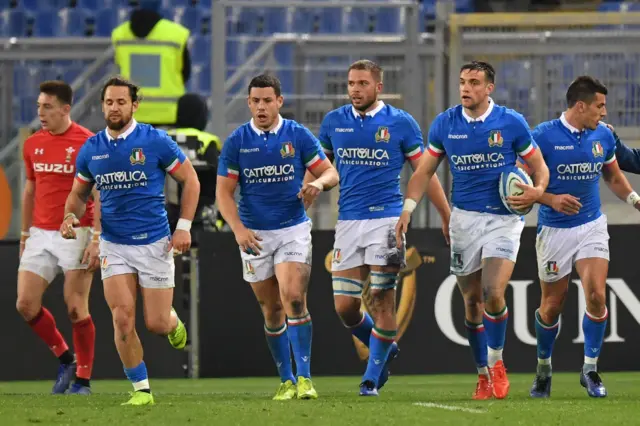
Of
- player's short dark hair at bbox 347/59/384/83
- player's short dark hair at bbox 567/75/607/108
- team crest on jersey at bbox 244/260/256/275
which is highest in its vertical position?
player's short dark hair at bbox 347/59/384/83

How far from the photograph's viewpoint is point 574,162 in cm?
988

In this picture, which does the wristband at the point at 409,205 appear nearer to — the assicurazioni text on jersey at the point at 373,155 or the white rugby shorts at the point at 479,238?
the assicurazioni text on jersey at the point at 373,155

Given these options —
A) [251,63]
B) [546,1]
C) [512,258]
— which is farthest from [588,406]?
[546,1]

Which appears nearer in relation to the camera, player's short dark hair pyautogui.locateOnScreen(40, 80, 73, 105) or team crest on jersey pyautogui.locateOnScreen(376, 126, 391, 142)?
team crest on jersey pyautogui.locateOnScreen(376, 126, 391, 142)

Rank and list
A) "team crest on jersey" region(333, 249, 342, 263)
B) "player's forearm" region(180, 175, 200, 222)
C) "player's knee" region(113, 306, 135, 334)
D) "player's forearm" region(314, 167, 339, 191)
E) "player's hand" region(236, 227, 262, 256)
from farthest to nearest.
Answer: "team crest on jersey" region(333, 249, 342, 263), "player's hand" region(236, 227, 262, 256), "player's forearm" region(314, 167, 339, 191), "player's forearm" region(180, 175, 200, 222), "player's knee" region(113, 306, 135, 334)

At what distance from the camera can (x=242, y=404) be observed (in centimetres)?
904

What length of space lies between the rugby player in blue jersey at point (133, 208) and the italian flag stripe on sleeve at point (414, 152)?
5.17 feet

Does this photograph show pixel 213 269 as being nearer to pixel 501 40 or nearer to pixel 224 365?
pixel 224 365

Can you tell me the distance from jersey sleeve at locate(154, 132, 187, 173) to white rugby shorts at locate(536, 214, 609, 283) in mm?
2617

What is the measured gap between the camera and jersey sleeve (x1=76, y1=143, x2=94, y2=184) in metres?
9.32

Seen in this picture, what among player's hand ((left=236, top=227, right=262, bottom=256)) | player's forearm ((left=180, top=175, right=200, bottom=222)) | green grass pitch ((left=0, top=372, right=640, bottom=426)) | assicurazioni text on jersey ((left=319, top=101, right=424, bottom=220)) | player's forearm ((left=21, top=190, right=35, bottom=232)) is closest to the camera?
green grass pitch ((left=0, top=372, right=640, bottom=426))

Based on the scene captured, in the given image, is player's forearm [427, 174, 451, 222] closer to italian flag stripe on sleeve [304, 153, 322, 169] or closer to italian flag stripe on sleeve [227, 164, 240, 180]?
italian flag stripe on sleeve [304, 153, 322, 169]

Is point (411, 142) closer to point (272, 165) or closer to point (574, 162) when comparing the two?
point (272, 165)

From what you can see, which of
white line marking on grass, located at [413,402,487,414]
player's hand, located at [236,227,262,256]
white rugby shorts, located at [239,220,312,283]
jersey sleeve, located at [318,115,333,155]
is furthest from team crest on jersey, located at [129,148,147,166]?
white line marking on grass, located at [413,402,487,414]
